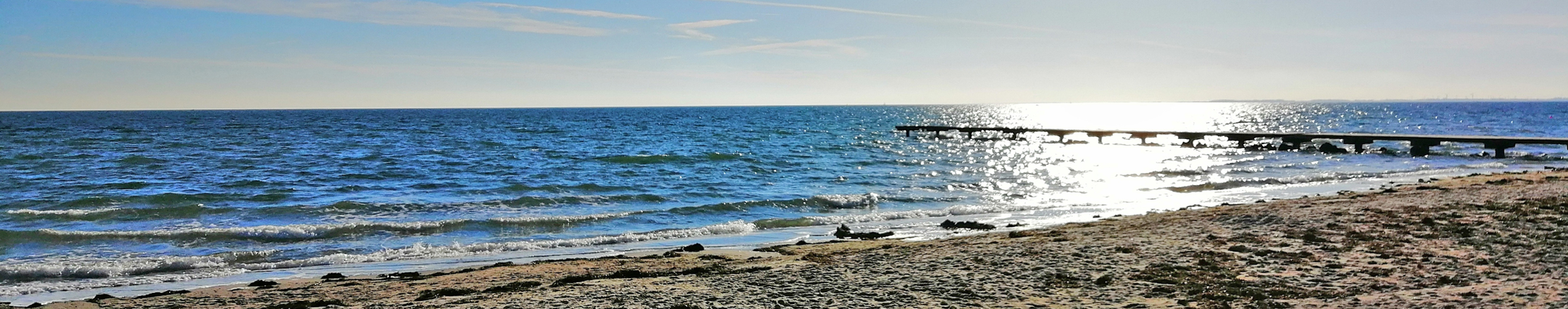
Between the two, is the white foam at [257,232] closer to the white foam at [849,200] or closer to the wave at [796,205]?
the wave at [796,205]

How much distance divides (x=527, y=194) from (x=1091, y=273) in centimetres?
1510

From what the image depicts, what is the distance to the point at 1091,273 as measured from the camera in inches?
313

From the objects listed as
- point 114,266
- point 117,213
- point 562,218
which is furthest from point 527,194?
point 114,266

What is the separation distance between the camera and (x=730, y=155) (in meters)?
35.7

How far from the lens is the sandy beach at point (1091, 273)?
22.8ft

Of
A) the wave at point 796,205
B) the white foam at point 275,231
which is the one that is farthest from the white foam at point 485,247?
the wave at point 796,205

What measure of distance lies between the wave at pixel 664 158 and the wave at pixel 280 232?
15873 mm

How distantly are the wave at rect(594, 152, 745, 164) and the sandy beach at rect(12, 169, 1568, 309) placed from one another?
20.9 m

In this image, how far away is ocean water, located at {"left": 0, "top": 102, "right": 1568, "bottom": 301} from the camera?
12.9m

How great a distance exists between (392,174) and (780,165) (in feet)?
36.9

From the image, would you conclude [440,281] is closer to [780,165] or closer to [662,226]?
[662,226]

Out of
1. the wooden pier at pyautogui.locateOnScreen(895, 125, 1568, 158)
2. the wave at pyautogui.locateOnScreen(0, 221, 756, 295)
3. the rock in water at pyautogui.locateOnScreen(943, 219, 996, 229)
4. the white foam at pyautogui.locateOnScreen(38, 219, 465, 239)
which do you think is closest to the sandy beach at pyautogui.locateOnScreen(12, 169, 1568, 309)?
the wave at pyautogui.locateOnScreen(0, 221, 756, 295)

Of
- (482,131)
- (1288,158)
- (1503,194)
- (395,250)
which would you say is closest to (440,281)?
(395,250)

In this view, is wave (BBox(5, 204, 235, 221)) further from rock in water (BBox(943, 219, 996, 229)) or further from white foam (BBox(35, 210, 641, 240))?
rock in water (BBox(943, 219, 996, 229))
